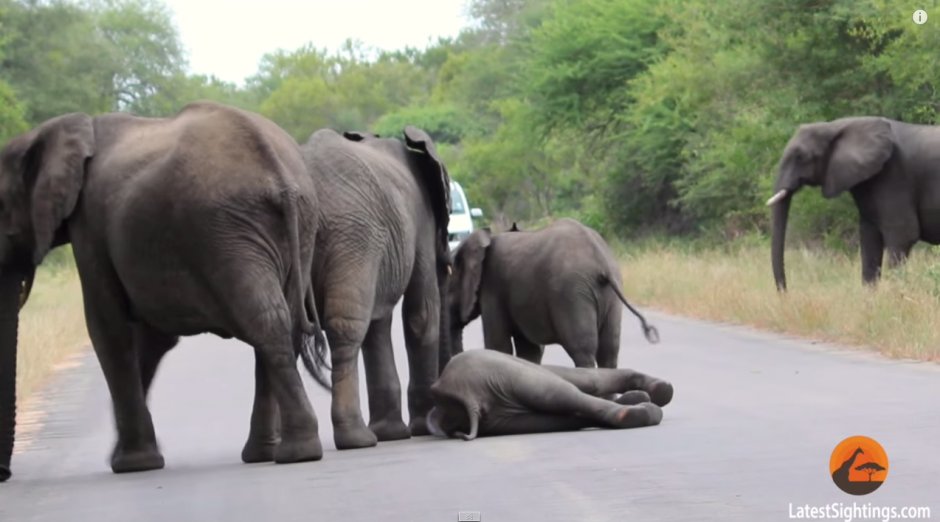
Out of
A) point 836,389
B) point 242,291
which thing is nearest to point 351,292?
point 242,291

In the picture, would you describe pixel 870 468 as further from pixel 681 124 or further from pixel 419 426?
pixel 681 124

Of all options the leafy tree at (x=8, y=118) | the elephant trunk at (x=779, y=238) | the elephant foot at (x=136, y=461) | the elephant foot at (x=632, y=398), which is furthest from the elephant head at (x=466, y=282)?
the leafy tree at (x=8, y=118)

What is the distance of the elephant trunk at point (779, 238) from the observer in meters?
20.7

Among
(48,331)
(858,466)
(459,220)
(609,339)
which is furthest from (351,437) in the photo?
(459,220)

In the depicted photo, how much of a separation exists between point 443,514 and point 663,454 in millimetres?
1863

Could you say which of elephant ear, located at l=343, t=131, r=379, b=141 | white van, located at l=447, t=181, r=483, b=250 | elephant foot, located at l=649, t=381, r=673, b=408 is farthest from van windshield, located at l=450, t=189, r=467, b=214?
elephant foot, located at l=649, t=381, r=673, b=408

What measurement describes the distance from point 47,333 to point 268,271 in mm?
12510

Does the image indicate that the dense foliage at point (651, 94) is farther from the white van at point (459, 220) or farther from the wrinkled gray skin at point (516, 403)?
the wrinkled gray skin at point (516, 403)

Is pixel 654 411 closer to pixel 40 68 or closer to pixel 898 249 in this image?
pixel 898 249

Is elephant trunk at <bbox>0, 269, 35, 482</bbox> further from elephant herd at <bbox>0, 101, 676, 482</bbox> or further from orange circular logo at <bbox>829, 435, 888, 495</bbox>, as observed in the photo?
orange circular logo at <bbox>829, 435, 888, 495</bbox>

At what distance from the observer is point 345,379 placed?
10328 millimetres

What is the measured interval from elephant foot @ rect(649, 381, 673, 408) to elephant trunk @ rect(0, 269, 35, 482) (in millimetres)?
4035

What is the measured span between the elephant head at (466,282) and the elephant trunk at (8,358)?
154 inches

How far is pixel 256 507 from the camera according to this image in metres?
8.13
